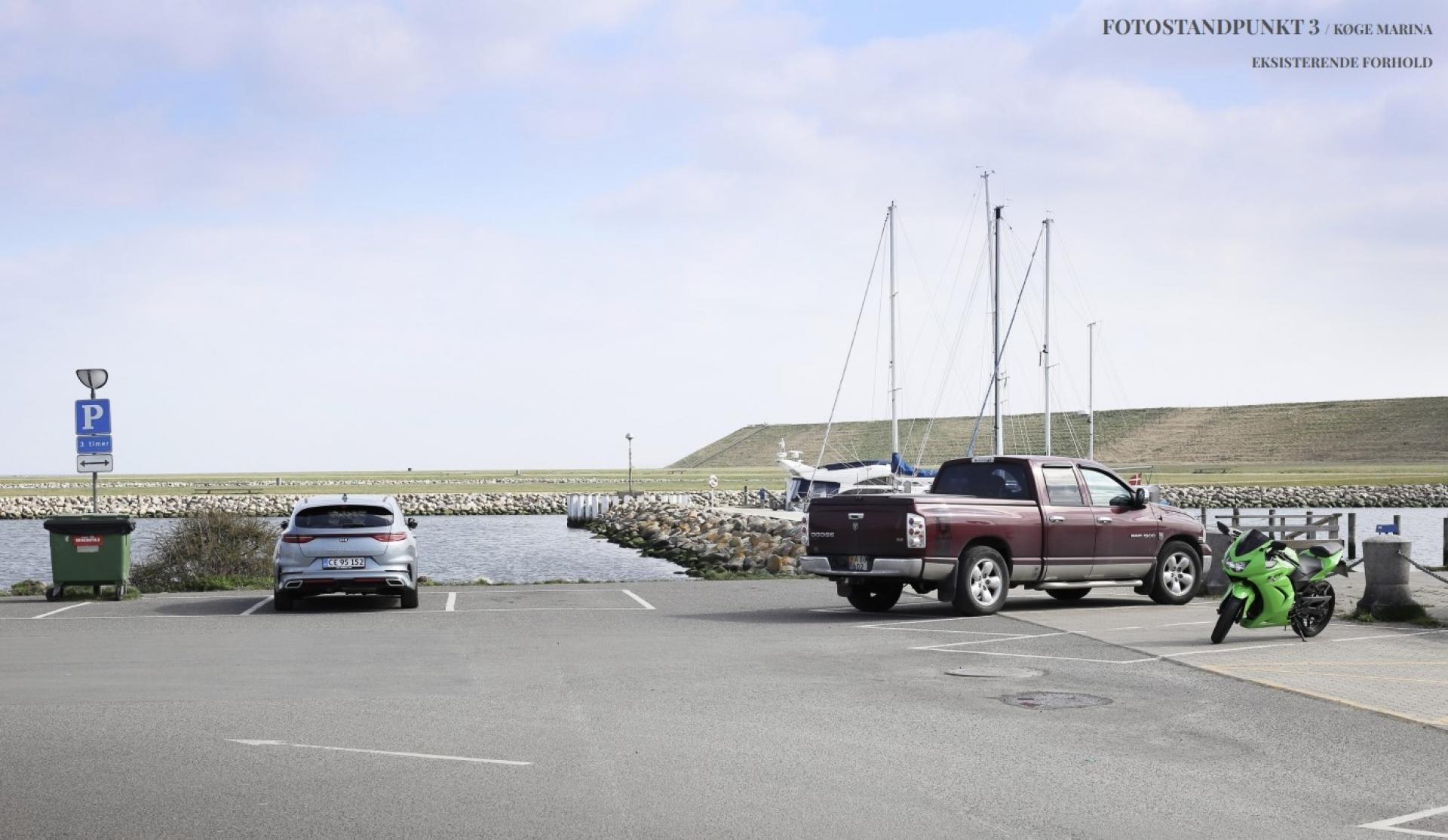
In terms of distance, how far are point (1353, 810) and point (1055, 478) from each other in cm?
1217

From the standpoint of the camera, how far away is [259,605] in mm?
20906

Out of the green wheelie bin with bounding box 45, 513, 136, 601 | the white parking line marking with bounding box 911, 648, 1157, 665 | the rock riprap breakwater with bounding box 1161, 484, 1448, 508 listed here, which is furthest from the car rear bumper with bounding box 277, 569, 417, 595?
the rock riprap breakwater with bounding box 1161, 484, 1448, 508

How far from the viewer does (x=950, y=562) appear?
18156 mm

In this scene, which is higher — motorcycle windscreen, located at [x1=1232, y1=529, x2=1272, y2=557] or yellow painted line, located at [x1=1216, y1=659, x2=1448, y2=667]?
motorcycle windscreen, located at [x1=1232, y1=529, x2=1272, y2=557]

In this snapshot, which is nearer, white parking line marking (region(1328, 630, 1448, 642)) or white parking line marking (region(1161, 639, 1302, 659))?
white parking line marking (region(1161, 639, 1302, 659))

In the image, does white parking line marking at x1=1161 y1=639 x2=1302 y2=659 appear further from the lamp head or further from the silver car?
the lamp head

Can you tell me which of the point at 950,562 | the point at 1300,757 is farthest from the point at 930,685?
the point at 950,562

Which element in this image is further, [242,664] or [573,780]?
[242,664]

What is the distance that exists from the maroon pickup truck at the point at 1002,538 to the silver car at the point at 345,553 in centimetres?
556

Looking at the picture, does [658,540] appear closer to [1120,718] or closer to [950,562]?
[950,562]

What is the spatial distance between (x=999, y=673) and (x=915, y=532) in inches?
197

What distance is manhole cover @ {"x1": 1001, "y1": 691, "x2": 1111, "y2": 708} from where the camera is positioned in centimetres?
1103

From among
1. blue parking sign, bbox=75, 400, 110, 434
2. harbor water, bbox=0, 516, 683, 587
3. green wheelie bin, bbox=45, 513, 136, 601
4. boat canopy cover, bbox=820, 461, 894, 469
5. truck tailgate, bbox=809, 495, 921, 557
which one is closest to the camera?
truck tailgate, bbox=809, 495, 921, 557

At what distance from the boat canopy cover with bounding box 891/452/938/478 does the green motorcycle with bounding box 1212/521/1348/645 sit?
36.2m
